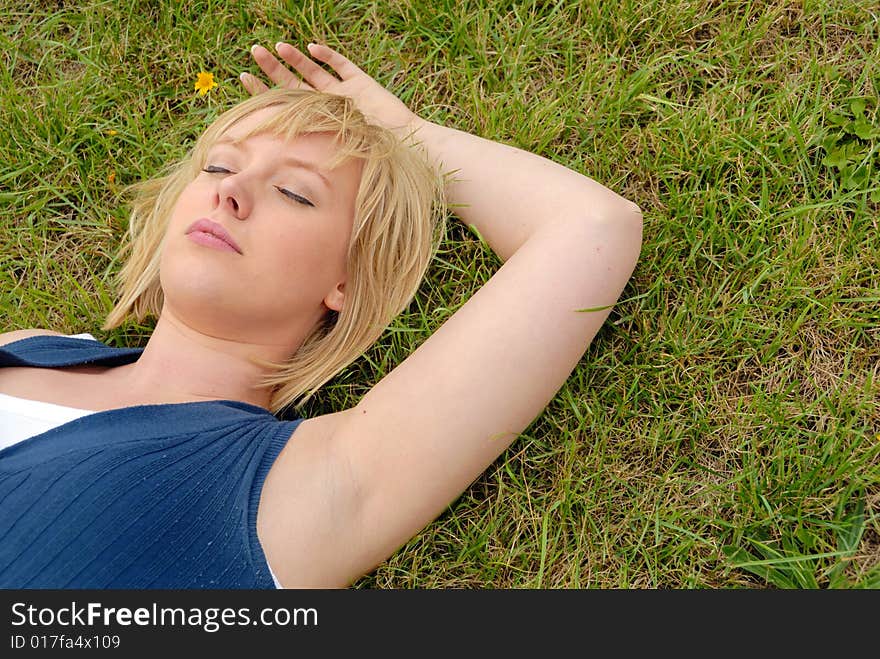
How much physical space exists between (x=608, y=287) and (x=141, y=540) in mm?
1468

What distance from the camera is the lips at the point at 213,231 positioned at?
2.14m

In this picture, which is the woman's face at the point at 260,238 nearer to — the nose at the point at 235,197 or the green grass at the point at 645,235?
the nose at the point at 235,197

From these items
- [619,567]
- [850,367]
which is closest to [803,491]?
[850,367]

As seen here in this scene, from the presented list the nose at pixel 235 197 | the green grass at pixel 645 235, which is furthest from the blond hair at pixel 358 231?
the nose at pixel 235 197

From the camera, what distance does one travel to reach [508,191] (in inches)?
95.1

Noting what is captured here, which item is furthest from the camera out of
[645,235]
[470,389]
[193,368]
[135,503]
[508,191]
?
[645,235]

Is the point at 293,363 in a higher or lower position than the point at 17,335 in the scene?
lower

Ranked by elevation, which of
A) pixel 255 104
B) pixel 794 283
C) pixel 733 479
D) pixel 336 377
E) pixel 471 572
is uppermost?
pixel 255 104

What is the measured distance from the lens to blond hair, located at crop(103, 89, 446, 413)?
93.5 inches

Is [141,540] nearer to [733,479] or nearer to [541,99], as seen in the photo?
[733,479]

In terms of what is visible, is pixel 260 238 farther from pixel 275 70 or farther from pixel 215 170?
pixel 275 70

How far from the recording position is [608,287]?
7.35ft

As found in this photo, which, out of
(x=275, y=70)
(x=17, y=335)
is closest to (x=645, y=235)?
(x=275, y=70)

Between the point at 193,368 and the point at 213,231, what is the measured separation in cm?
44
